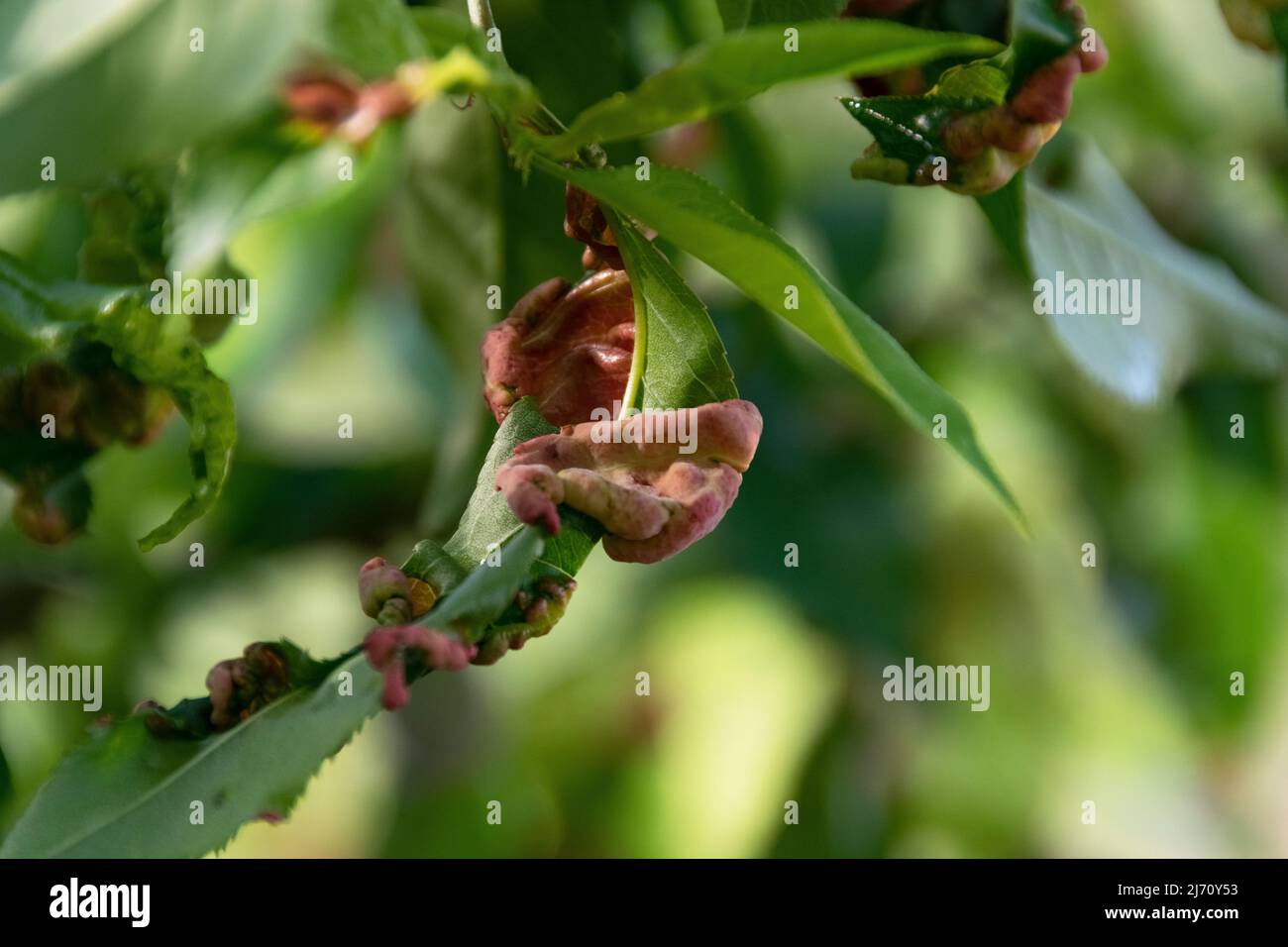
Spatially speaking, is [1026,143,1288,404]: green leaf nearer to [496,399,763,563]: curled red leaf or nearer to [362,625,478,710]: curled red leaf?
[496,399,763,563]: curled red leaf

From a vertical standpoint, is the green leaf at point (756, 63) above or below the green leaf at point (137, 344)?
above

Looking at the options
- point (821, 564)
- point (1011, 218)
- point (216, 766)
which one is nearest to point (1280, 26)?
point (1011, 218)

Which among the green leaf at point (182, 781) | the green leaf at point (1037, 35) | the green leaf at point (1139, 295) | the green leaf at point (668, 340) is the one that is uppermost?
the green leaf at point (1037, 35)

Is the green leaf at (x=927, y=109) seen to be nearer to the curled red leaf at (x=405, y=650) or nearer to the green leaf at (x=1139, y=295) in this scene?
the green leaf at (x=1139, y=295)

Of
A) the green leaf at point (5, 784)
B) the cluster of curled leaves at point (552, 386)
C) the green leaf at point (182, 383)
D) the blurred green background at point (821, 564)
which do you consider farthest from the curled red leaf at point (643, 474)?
the blurred green background at point (821, 564)

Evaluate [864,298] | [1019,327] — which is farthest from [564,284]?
[1019,327]

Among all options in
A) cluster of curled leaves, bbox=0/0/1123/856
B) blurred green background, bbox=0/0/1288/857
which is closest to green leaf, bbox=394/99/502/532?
blurred green background, bbox=0/0/1288/857
